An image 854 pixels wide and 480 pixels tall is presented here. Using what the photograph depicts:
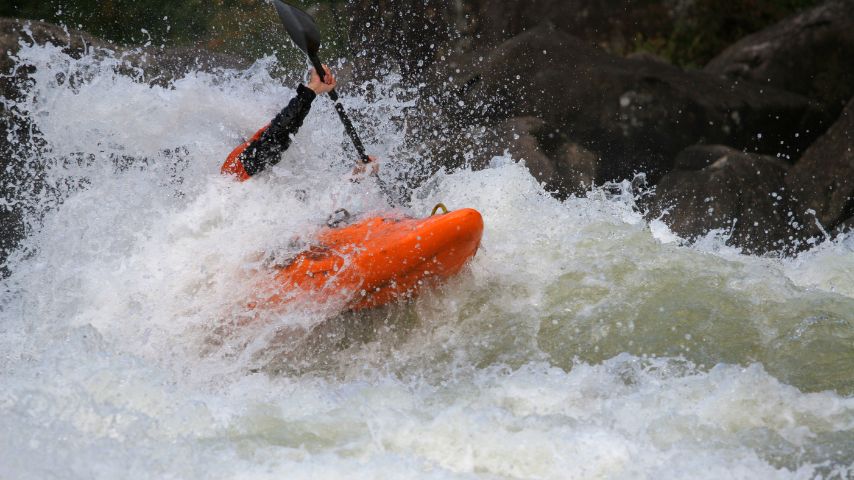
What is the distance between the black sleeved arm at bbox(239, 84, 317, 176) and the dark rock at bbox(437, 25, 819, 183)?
295cm

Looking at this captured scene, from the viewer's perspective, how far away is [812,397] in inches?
127

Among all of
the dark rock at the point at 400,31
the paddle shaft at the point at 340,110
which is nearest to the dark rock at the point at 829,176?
the dark rock at the point at 400,31

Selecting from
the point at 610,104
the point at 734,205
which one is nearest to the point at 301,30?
the point at 734,205

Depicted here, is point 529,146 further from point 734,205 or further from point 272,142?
point 272,142

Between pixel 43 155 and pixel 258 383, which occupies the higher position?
pixel 43 155

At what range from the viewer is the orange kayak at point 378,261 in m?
3.79

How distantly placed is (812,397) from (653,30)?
25.8 ft

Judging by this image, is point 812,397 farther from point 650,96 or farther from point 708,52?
point 708,52

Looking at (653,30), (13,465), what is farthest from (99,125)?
(653,30)

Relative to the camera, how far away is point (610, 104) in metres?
7.27

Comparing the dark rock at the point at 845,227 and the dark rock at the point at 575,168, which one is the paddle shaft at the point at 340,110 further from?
the dark rock at the point at 845,227

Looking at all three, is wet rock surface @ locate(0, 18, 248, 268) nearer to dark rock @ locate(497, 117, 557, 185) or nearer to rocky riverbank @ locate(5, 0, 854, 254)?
rocky riverbank @ locate(5, 0, 854, 254)

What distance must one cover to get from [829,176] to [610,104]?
5.56ft

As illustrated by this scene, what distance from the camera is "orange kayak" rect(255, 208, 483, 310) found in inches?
149
